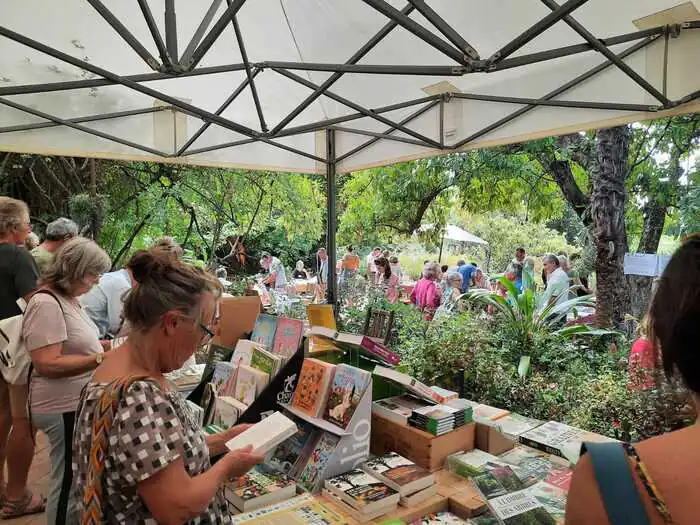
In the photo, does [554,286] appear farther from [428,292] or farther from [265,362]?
[265,362]

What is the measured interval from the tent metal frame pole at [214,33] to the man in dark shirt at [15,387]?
135cm

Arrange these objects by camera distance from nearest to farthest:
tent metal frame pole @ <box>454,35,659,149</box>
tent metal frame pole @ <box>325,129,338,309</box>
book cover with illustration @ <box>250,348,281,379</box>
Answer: book cover with illustration @ <box>250,348,281,379</box> → tent metal frame pole @ <box>454,35,659,149</box> → tent metal frame pole @ <box>325,129,338,309</box>

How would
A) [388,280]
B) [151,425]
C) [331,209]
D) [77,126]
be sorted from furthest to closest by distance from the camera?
[388,280] → [331,209] → [77,126] → [151,425]

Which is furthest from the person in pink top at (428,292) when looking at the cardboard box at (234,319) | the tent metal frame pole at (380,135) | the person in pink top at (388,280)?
the cardboard box at (234,319)

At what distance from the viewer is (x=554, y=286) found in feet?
16.4

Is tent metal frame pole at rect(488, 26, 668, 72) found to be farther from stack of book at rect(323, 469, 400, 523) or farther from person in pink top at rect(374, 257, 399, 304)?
person in pink top at rect(374, 257, 399, 304)

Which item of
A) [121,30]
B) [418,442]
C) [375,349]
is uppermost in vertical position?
[121,30]

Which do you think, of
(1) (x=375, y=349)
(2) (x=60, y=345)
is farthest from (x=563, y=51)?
(2) (x=60, y=345)

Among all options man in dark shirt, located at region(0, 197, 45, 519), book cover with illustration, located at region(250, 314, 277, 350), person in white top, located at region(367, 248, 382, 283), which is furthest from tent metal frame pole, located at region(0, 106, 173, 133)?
person in white top, located at region(367, 248, 382, 283)

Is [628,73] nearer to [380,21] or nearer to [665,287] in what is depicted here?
[380,21]

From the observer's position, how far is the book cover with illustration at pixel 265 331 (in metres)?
2.41

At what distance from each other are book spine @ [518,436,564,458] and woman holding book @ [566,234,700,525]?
1314 millimetres

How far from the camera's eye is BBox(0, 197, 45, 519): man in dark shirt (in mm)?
2555

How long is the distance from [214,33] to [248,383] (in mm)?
1482
